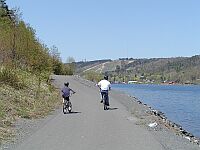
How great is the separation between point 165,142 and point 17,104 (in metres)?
10.9

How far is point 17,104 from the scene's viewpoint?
22156 millimetres

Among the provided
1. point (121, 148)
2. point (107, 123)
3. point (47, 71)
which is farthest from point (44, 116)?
point (47, 71)

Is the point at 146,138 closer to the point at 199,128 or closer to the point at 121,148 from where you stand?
the point at 121,148

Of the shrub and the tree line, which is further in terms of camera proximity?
the tree line

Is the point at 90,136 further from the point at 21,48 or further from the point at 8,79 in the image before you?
the point at 21,48

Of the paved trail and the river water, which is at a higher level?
the paved trail

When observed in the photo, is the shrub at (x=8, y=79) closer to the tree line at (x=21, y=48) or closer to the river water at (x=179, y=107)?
the tree line at (x=21, y=48)

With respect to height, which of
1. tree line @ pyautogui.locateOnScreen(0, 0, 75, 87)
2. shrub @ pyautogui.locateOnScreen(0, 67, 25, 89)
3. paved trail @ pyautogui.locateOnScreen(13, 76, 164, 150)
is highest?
tree line @ pyautogui.locateOnScreen(0, 0, 75, 87)

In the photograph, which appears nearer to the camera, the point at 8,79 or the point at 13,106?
the point at 13,106

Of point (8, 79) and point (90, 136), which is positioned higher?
point (8, 79)

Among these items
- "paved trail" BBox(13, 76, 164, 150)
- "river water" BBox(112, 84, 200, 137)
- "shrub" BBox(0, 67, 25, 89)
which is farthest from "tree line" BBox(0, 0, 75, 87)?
"paved trail" BBox(13, 76, 164, 150)

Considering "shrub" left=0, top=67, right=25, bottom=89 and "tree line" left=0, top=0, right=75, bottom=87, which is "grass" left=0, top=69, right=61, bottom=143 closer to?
"shrub" left=0, top=67, right=25, bottom=89

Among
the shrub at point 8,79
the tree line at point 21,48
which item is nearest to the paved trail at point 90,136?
the shrub at point 8,79

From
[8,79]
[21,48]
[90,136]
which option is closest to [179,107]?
[21,48]
